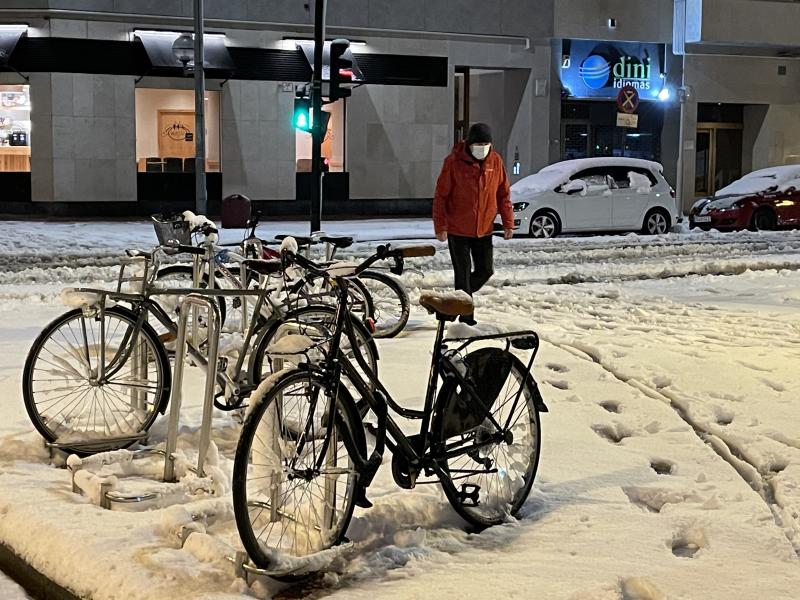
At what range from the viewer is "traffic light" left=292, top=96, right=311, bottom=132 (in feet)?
73.9

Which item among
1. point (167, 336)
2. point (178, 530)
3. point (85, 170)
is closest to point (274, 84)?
point (85, 170)

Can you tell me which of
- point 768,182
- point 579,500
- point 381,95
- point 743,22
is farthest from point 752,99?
point 579,500

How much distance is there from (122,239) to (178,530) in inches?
701

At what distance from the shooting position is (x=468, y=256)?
10477 millimetres

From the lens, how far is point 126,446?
6164mm

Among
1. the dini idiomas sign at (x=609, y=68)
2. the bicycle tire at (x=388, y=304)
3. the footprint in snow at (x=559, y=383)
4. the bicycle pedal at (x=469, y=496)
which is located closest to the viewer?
the bicycle pedal at (x=469, y=496)

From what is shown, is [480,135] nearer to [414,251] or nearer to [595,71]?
[414,251]

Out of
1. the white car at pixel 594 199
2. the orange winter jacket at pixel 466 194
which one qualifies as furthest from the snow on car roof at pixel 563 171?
the orange winter jacket at pixel 466 194

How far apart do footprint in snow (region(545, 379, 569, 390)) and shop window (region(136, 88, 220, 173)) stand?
74.4 feet

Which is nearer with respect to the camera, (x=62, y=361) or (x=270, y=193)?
(x=62, y=361)

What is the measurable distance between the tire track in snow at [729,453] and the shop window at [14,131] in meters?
22.8

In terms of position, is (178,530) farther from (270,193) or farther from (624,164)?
(270,193)

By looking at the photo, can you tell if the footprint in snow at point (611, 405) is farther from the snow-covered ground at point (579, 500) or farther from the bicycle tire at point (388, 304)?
the bicycle tire at point (388, 304)

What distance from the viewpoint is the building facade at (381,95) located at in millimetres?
28219
